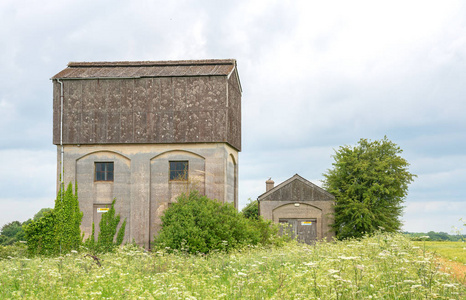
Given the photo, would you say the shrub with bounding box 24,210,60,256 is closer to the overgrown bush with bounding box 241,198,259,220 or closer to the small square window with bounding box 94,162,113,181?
the small square window with bounding box 94,162,113,181

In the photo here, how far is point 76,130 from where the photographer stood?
87.0ft

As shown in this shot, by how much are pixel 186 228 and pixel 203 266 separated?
310 inches

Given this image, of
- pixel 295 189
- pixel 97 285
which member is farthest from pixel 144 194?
pixel 97 285

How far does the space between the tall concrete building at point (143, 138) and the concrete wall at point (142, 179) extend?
5cm

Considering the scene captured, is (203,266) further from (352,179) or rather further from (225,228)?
(352,179)

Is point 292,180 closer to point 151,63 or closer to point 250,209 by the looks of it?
point 250,209

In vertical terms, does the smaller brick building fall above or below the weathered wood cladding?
below

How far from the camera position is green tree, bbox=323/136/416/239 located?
3262 cm

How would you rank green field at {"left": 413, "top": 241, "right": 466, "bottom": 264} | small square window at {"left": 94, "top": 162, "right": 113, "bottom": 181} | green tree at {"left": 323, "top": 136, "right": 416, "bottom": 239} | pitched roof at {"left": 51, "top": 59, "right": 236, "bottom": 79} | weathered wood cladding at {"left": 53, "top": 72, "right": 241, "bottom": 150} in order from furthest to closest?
green tree at {"left": 323, "top": 136, "right": 416, "bottom": 239}
pitched roof at {"left": 51, "top": 59, "right": 236, "bottom": 79}
small square window at {"left": 94, "top": 162, "right": 113, "bottom": 181}
weathered wood cladding at {"left": 53, "top": 72, "right": 241, "bottom": 150}
green field at {"left": 413, "top": 241, "right": 466, "bottom": 264}

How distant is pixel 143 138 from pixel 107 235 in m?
5.46

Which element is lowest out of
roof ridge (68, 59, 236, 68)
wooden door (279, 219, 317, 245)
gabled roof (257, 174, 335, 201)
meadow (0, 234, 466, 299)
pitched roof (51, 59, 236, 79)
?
wooden door (279, 219, 317, 245)

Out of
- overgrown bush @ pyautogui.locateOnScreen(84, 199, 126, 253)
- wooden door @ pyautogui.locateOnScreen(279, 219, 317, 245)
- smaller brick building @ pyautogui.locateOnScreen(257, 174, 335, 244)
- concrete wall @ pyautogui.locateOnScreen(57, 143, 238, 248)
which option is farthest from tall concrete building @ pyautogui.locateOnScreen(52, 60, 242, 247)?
wooden door @ pyautogui.locateOnScreen(279, 219, 317, 245)

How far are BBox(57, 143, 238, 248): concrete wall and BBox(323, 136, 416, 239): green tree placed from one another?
417 inches

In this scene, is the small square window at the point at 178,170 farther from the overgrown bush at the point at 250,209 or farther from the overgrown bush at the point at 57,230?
the overgrown bush at the point at 250,209
